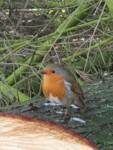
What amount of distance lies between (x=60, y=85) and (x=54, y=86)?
3 centimetres

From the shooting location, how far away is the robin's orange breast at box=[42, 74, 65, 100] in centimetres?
183

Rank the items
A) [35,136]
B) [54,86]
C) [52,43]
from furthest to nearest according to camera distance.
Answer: [52,43]
[54,86]
[35,136]

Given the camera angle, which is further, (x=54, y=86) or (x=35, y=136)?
(x=54, y=86)

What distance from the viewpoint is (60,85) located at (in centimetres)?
187

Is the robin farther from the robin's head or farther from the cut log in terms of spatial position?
the cut log

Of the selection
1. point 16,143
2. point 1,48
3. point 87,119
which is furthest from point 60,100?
point 1,48

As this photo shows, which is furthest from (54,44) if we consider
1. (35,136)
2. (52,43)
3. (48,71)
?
(35,136)

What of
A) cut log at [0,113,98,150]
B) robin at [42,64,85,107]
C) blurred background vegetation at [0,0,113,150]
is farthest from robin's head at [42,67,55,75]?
cut log at [0,113,98,150]

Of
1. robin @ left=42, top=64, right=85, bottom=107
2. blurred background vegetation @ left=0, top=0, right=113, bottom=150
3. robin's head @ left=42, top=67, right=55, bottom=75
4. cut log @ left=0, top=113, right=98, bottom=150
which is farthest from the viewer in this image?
blurred background vegetation @ left=0, top=0, right=113, bottom=150

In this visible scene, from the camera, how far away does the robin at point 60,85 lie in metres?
A: 1.77

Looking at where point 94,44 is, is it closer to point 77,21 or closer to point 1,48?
point 77,21

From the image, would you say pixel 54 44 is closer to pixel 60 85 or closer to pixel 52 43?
pixel 52 43

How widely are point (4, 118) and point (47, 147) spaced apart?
7.8 inches

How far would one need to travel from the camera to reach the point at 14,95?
2.97 meters
